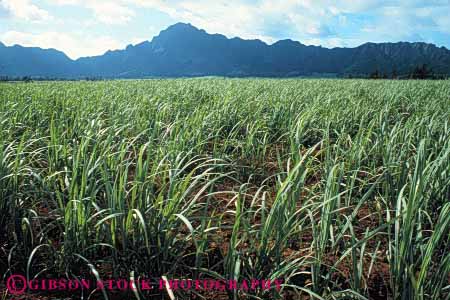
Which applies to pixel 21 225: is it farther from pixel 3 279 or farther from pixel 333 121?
pixel 333 121

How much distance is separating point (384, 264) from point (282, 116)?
9.40 ft

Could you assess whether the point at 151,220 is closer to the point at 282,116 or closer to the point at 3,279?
the point at 3,279

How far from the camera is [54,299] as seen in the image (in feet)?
4.92

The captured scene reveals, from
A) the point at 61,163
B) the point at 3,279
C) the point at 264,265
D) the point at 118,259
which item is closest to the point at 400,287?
the point at 264,265

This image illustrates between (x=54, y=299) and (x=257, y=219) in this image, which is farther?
(x=257, y=219)

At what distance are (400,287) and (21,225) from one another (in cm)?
180

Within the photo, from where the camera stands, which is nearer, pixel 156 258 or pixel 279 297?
pixel 279 297

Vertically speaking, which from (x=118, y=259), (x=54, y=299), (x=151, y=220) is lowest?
(x=54, y=299)

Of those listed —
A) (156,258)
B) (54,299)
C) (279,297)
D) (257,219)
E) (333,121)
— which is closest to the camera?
(279,297)

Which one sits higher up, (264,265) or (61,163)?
(61,163)

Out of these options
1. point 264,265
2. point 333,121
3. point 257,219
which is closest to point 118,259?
point 264,265

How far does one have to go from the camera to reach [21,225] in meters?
1.83

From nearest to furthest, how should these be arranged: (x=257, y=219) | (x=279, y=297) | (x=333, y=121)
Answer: (x=279, y=297) → (x=257, y=219) → (x=333, y=121)

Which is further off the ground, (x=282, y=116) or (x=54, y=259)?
(x=282, y=116)
